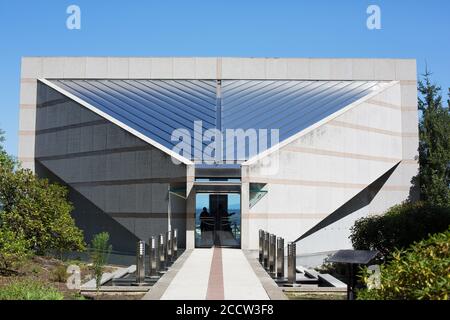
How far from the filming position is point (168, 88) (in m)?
33.5

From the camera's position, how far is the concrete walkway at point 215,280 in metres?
11.4

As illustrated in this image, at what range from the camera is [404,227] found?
1789 cm

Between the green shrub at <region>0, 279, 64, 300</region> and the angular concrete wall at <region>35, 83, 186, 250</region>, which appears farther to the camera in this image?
the angular concrete wall at <region>35, 83, 186, 250</region>

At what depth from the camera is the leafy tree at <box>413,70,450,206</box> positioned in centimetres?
3275

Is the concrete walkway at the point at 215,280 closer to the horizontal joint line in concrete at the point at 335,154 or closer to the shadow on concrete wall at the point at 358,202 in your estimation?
the horizontal joint line in concrete at the point at 335,154

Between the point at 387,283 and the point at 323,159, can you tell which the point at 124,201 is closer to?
the point at 323,159

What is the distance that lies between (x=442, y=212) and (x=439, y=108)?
18.6m

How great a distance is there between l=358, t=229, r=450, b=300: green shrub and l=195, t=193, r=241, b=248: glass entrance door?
15.7 metres

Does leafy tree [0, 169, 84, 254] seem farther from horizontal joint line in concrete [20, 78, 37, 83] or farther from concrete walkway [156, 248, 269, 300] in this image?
horizontal joint line in concrete [20, 78, 37, 83]

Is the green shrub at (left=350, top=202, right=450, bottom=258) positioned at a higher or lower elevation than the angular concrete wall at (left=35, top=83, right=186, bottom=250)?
lower

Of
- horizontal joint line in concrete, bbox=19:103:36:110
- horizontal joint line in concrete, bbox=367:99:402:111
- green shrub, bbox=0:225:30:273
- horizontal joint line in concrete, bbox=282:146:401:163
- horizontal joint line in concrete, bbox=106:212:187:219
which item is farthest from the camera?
horizontal joint line in concrete, bbox=19:103:36:110

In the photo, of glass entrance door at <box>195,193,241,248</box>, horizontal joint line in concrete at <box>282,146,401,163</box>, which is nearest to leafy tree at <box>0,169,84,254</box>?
glass entrance door at <box>195,193,241,248</box>

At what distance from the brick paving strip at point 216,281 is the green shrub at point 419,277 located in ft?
14.1

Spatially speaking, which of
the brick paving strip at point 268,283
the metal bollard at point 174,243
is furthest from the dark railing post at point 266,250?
the metal bollard at point 174,243
